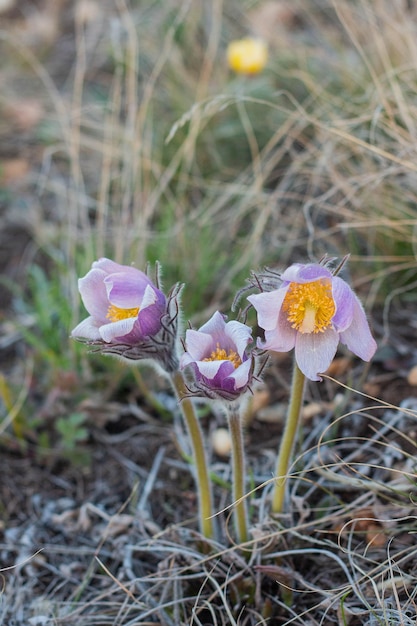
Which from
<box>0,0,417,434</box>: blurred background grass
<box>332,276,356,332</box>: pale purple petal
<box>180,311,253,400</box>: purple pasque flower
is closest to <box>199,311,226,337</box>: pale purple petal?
<box>180,311,253,400</box>: purple pasque flower

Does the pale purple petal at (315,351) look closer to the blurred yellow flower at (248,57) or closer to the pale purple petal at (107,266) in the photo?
the pale purple petal at (107,266)

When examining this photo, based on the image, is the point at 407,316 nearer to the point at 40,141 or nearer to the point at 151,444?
the point at 151,444

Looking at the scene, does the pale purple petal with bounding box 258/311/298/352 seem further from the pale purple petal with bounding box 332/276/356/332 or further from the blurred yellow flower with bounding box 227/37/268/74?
the blurred yellow flower with bounding box 227/37/268/74

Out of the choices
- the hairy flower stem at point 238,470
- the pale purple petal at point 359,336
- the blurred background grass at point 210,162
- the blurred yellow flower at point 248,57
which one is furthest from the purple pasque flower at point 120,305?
the blurred yellow flower at point 248,57

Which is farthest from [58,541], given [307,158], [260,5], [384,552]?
[260,5]

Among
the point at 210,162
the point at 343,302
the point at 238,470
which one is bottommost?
the point at 238,470

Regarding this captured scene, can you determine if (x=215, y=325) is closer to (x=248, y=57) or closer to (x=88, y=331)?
(x=88, y=331)

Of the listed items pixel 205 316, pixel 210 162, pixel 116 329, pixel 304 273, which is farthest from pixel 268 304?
pixel 210 162
